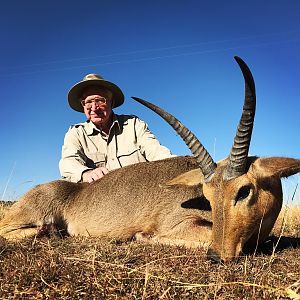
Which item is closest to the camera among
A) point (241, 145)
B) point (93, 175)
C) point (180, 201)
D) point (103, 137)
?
point (241, 145)

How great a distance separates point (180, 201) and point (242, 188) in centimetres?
189

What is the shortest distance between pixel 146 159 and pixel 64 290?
612 centimetres

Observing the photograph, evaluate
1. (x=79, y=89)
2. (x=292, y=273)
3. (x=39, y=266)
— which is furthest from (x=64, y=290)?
(x=79, y=89)

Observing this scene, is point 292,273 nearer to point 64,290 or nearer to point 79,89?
point 64,290

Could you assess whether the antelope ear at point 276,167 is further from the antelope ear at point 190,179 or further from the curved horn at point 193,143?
the antelope ear at point 190,179

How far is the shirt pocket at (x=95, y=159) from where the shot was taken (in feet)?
30.6

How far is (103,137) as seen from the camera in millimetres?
9602

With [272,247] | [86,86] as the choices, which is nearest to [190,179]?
[272,247]

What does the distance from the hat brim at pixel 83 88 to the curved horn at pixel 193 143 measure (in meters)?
3.95

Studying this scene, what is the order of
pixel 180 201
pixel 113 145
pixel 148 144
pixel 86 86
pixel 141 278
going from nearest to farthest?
pixel 141 278
pixel 180 201
pixel 148 144
pixel 113 145
pixel 86 86

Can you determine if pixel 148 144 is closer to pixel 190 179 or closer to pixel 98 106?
pixel 98 106

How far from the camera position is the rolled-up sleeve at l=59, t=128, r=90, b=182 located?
8523 millimetres

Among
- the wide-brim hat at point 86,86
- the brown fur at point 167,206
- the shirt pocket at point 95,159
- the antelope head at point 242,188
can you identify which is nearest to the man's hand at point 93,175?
the brown fur at point 167,206

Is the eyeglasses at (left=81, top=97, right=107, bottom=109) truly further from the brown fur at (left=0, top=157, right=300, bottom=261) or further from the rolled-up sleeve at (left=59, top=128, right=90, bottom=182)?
the brown fur at (left=0, top=157, right=300, bottom=261)
